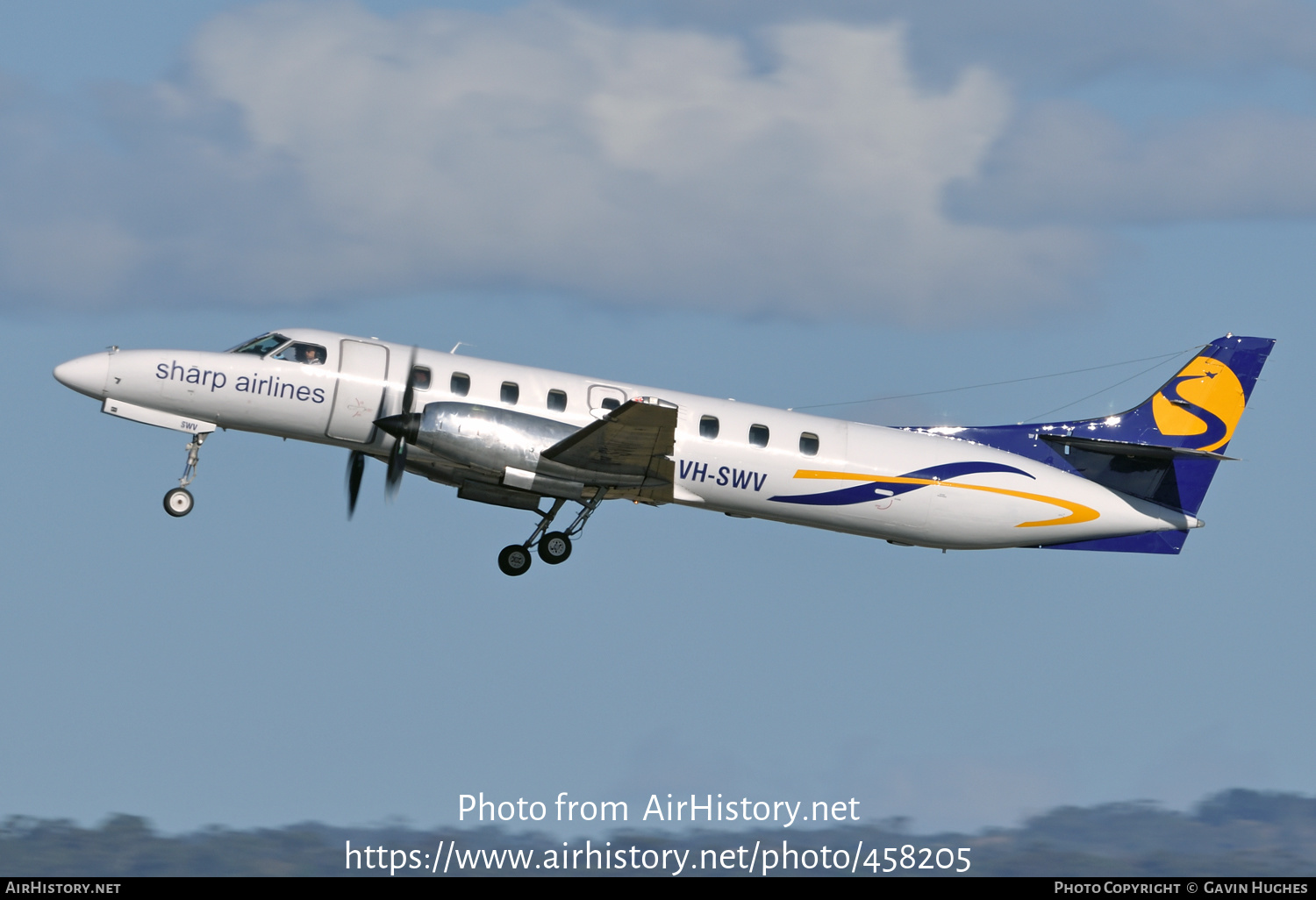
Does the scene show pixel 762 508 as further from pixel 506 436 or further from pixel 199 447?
pixel 199 447

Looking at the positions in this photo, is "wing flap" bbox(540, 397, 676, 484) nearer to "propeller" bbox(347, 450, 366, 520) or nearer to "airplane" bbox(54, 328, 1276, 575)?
"airplane" bbox(54, 328, 1276, 575)

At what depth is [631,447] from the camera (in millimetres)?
22875

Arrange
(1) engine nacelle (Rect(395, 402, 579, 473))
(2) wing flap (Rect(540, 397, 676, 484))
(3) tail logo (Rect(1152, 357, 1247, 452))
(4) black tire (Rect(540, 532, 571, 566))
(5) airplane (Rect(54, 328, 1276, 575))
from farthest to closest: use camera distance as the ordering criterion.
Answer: (3) tail logo (Rect(1152, 357, 1247, 452)) → (4) black tire (Rect(540, 532, 571, 566)) → (5) airplane (Rect(54, 328, 1276, 575)) → (1) engine nacelle (Rect(395, 402, 579, 473)) → (2) wing flap (Rect(540, 397, 676, 484))

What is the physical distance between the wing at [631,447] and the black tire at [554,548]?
47.9 inches

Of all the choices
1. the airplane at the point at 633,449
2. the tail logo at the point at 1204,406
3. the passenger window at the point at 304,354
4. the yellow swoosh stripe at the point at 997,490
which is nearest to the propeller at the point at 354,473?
the airplane at the point at 633,449

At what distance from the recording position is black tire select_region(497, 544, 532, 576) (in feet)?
81.4

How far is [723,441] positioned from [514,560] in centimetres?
420

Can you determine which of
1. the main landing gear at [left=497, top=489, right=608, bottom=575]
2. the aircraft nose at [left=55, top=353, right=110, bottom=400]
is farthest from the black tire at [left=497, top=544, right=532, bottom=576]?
the aircraft nose at [left=55, top=353, right=110, bottom=400]

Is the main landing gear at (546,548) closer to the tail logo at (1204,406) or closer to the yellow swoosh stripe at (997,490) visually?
the yellow swoosh stripe at (997,490)

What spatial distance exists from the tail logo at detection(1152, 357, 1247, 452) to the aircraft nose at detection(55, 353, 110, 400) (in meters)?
19.3

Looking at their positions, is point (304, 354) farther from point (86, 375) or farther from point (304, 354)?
point (86, 375)

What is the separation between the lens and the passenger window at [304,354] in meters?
23.8

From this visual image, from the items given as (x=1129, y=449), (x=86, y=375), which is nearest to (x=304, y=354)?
(x=86, y=375)
